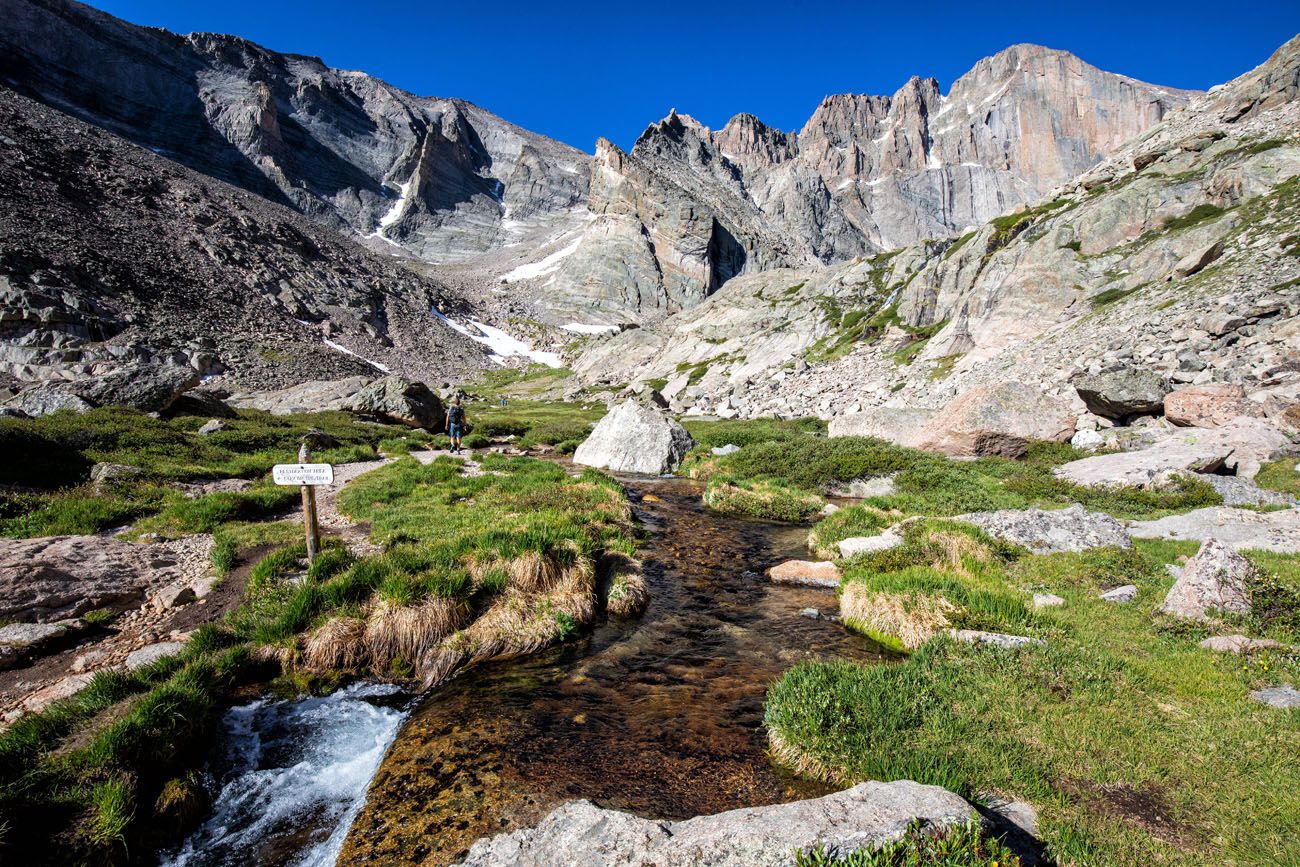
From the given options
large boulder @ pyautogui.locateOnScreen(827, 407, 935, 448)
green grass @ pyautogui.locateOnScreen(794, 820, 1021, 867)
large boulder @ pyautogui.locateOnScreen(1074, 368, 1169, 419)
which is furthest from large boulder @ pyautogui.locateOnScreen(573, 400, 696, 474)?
green grass @ pyautogui.locateOnScreen(794, 820, 1021, 867)

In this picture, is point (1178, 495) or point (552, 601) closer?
point (552, 601)

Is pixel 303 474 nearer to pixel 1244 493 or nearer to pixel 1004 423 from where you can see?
pixel 1244 493

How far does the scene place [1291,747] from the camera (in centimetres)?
571

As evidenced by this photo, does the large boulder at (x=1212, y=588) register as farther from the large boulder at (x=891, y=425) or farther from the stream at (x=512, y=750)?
the large boulder at (x=891, y=425)

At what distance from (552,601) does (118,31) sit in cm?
27940

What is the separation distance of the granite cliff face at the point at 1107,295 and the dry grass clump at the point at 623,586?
81.4 ft

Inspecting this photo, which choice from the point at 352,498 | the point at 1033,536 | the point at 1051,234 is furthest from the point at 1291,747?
the point at 1051,234

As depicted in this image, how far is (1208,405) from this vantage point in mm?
21500

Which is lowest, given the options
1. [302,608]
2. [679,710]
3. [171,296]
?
[679,710]

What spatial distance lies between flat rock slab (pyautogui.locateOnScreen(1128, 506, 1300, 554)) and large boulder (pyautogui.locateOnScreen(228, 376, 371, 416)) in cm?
4931

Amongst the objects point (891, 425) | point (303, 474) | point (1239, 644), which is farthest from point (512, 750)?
point (891, 425)

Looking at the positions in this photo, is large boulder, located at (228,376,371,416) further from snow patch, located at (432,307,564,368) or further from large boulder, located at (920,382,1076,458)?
snow patch, located at (432,307,564,368)

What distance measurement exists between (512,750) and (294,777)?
254cm

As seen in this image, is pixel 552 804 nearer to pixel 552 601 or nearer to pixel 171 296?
pixel 552 601
